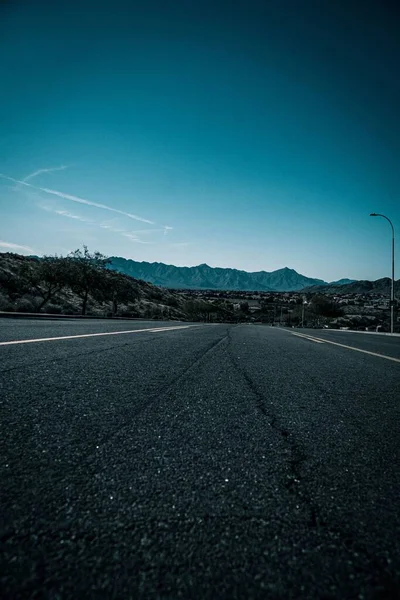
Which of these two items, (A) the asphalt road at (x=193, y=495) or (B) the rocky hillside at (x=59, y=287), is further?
(B) the rocky hillside at (x=59, y=287)

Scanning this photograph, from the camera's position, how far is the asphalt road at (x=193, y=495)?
0.75 meters

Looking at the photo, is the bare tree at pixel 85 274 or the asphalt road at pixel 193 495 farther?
the bare tree at pixel 85 274

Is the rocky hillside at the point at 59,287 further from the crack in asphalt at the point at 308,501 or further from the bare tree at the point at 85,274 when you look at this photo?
the crack in asphalt at the point at 308,501

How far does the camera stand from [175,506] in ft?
3.41

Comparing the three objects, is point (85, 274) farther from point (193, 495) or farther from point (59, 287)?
point (193, 495)

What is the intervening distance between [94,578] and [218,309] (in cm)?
7387

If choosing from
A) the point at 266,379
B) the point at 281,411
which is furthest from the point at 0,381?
the point at 266,379

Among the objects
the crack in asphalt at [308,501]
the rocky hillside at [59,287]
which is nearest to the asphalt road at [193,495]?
the crack in asphalt at [308,501]

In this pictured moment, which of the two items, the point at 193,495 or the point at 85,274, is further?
the point at 85,274

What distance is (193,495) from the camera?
43.6 inches

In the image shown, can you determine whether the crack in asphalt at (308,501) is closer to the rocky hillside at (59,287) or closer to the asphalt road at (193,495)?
the asphalt road at (193,495)

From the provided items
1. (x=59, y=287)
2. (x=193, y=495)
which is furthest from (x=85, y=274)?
(x=193, y=495)

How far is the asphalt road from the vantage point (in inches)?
29.6

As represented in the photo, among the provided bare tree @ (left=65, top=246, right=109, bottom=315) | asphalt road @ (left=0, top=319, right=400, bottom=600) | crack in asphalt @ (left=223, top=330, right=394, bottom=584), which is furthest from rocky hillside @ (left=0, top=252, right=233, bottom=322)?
crack in asphalt @ (left=223, top=330, right=394, bottom=584)
